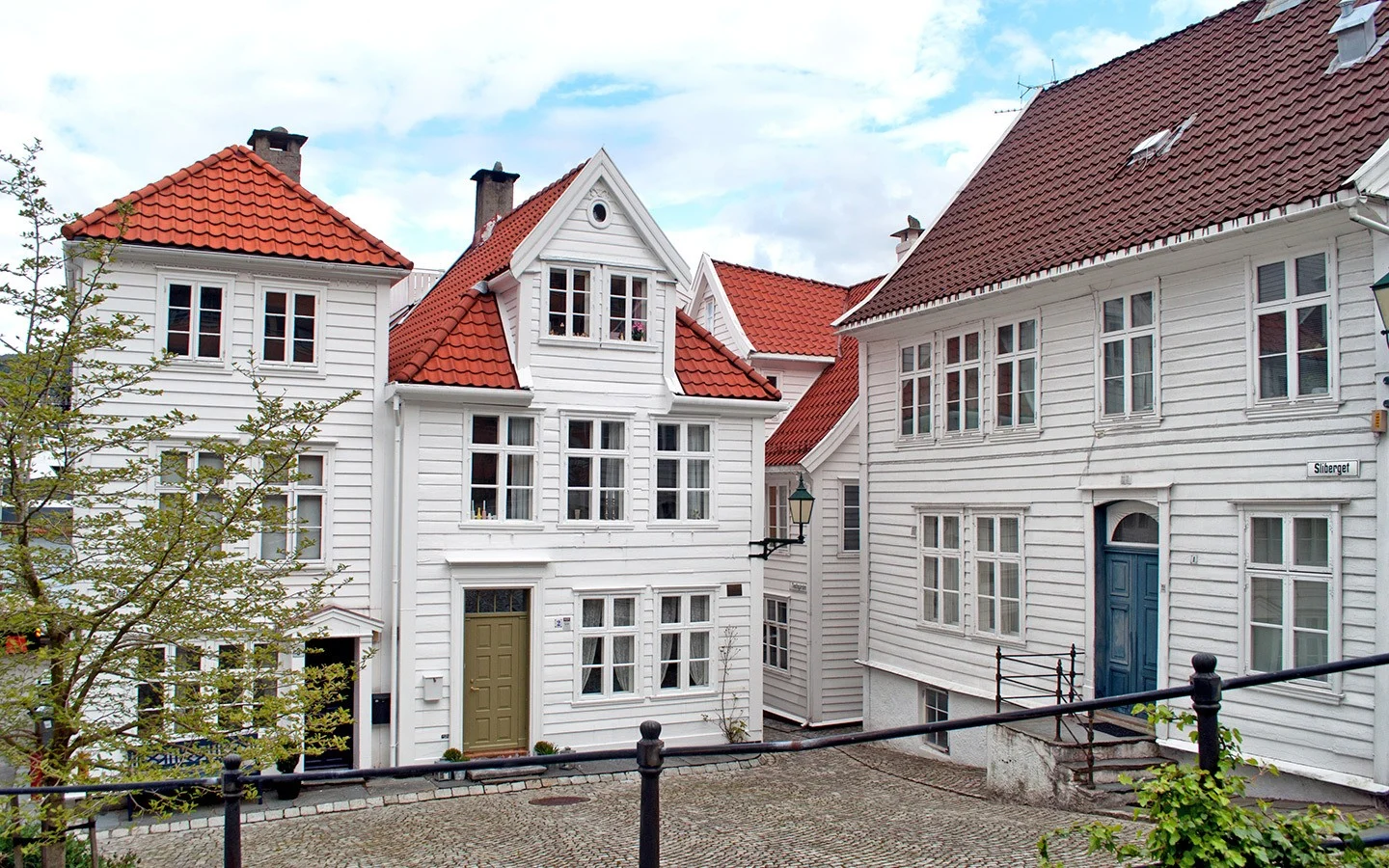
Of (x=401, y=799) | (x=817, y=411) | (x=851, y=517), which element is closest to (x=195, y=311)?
(x=401, y=799)

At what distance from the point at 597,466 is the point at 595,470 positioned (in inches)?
2.8

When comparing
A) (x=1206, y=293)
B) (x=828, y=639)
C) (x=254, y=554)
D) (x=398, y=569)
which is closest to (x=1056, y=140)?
(x=1206, y=293)

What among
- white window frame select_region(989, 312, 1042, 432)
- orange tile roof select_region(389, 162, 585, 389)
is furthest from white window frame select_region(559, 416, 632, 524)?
white window frame select_region(989, 312, 1042, 432)

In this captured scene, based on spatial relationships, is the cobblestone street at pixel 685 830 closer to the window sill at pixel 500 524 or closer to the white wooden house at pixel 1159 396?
the white wooden house at pixel 1159 396

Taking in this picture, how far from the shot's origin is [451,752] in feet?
53.7

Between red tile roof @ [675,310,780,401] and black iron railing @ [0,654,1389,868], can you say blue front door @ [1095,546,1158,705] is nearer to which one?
red tile roof @ [675,310,780,401]

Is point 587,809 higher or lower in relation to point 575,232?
lower

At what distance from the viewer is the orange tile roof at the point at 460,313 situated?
55.3ft

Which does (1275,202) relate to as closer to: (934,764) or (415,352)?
(934,764)

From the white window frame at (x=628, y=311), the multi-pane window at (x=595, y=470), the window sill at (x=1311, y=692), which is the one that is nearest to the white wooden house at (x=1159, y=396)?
→ the window sill at (x=1311, y=692)

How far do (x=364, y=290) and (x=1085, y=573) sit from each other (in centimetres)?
1149

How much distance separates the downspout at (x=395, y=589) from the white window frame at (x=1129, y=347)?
33.3 ft

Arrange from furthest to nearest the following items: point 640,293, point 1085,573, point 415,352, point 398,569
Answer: point 640,293, point 415,352, point 398,569, point 1085,573

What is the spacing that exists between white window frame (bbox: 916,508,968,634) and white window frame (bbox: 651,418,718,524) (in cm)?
357
